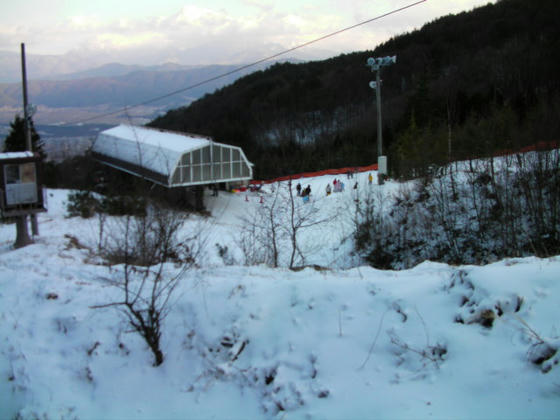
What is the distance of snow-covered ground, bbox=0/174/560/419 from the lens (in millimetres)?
3963

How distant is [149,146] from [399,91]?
35.6 meters

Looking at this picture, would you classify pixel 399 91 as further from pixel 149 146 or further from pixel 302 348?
pixel 302 348

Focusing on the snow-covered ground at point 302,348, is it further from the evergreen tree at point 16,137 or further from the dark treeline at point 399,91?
the evergreen tree at point 16,137

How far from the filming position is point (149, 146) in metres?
29.6

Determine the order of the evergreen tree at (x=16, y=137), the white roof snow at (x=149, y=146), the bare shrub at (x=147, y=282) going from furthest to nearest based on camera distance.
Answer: the evergreen tree at (x=16, y=137)
the white roof snow at (x=149, y=146)
the bare shrub at (x=147, y=282)

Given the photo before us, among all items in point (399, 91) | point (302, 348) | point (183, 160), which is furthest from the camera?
point (399, 91)

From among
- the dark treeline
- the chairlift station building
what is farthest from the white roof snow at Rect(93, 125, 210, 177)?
the dark treeline

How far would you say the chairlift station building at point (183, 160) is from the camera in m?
26.5

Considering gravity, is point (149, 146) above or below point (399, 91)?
below

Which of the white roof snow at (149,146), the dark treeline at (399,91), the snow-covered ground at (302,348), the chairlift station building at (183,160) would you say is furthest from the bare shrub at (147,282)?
the dark treeline at (399,91)

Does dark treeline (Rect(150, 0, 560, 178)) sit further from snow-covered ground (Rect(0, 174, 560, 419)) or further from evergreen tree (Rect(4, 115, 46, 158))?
snow-covered ground (Rect(0, 174, 560, 419))

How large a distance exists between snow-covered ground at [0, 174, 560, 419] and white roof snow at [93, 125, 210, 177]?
16729 millimetres

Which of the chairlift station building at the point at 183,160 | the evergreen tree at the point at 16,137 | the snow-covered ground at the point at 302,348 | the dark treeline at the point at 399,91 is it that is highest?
the dark treeline at the point at 399,91

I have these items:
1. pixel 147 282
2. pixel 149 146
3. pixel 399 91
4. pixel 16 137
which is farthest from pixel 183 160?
pixel 399 91
